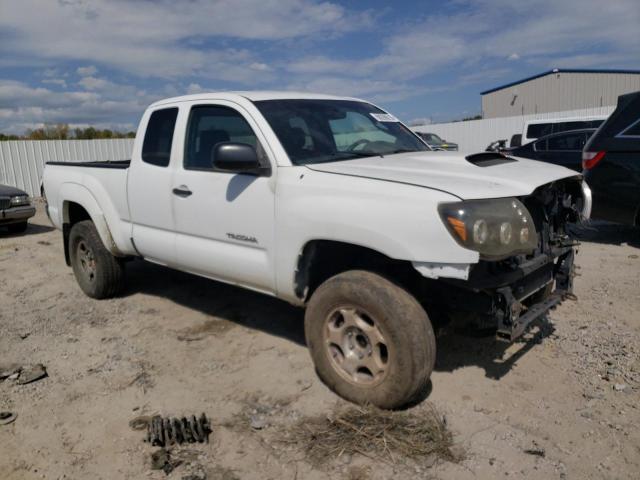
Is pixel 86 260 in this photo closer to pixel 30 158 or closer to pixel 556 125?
pixel 556 125

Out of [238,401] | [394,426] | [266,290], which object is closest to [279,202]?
[266,290]

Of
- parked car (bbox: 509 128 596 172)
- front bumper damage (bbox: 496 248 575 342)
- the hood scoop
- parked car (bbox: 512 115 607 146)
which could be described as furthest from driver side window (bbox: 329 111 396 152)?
parked car (bbox: 512 115 607 146)

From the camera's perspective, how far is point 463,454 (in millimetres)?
2844

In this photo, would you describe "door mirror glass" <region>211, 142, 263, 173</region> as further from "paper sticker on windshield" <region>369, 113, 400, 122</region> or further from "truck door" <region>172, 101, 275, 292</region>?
"paper sticker on windshield" <region>369, 113, 400, 122</region>

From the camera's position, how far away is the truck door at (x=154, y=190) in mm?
4438

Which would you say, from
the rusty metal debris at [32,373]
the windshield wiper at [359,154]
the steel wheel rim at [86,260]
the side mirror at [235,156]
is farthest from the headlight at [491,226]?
the steel wheel rim at [86,260]

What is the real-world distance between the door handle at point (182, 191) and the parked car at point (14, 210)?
288 inches

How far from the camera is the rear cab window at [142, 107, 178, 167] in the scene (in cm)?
449

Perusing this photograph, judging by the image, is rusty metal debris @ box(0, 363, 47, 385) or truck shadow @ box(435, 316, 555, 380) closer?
truck shadow @ box(435, 316, 555, 380)

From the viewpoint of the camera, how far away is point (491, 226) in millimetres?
2854

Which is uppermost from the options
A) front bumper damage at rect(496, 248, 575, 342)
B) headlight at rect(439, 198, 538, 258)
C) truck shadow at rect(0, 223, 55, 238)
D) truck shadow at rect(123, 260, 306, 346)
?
headlight at rect(439, 198, 538, 258)

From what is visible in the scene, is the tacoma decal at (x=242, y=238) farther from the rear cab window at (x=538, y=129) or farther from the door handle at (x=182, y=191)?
the rear cab window at (x=538, y=129)

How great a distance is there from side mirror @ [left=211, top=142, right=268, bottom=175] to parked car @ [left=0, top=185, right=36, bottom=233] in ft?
26.9

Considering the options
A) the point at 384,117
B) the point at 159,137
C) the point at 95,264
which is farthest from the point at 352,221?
the point at 95,264
